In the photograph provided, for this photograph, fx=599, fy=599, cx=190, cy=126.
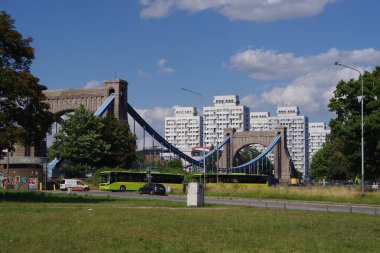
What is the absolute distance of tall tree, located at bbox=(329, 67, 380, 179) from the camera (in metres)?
56.6

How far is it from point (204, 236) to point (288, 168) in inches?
5450

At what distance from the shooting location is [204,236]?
720 inches

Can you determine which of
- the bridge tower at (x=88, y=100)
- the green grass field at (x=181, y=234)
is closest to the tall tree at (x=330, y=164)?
the bridge tower at (x=88, y=100)

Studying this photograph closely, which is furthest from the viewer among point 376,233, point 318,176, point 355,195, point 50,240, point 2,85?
point 318,176

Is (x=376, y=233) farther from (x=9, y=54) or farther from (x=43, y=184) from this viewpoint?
(x=43, y=184)

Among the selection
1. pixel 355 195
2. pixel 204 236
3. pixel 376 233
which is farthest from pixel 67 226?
pixel 355 195

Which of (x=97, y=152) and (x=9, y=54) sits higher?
(x=9, y=54)

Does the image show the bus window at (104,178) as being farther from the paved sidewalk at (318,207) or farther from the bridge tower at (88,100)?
the paved sidewalk at (318,207)

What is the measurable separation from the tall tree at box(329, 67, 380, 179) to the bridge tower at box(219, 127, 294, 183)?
301 ft

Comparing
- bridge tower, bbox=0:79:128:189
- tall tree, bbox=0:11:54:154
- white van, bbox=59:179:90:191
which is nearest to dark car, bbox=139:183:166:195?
white van, bbox=59:179:90:191

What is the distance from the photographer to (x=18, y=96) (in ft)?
125

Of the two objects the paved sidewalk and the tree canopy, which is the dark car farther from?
the tree canopy

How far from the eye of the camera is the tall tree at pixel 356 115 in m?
56.6

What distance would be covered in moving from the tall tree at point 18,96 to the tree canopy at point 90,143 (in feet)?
154
